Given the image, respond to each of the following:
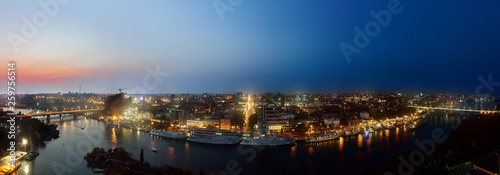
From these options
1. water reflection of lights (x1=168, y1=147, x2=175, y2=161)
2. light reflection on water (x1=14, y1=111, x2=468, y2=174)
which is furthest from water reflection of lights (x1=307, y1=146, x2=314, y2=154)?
water reflection of lights (x1=168, y1=147, x2=175, y2=161)

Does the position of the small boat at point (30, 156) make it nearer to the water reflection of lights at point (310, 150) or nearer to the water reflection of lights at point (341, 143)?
the water reflection of lights at point (310, 150)

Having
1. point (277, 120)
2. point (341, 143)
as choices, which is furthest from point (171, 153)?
point (341, 143)

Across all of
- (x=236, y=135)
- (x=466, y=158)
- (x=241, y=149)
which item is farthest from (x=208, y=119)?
(x=466, y=158)

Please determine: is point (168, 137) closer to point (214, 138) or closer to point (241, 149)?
point (214, 138)

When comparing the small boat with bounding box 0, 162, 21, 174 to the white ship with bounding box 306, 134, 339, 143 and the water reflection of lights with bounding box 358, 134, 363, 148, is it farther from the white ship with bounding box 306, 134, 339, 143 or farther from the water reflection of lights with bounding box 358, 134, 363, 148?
the water reflection of lights with bounding box 358, 134, 363, 148

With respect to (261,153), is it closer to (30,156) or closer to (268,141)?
(268,141)

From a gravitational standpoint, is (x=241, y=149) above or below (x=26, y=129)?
below
